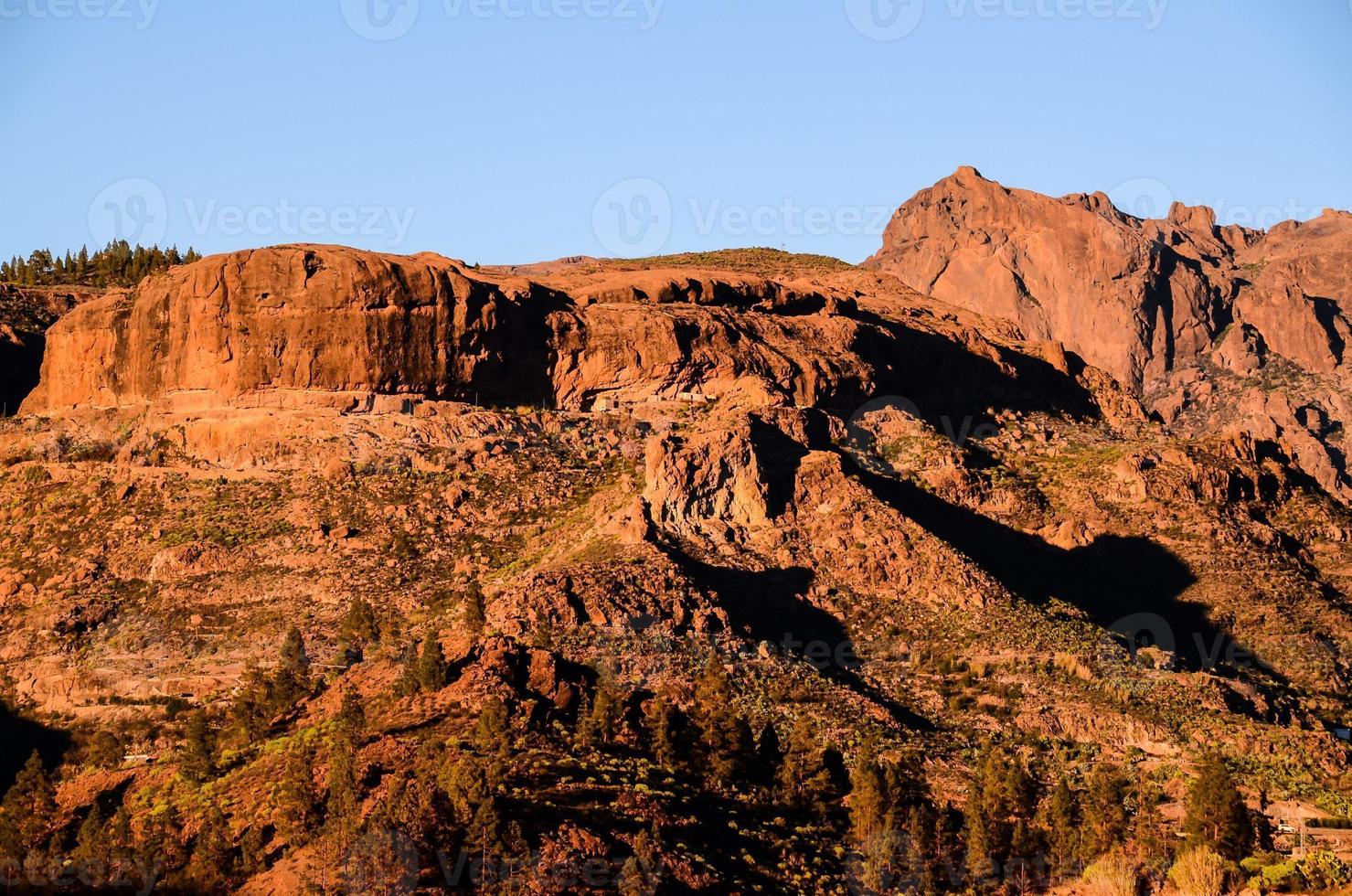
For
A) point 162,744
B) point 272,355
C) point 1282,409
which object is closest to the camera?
point 162,744

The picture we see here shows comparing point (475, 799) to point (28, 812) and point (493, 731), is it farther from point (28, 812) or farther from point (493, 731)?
point (28, 812)

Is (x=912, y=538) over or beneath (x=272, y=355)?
beneath

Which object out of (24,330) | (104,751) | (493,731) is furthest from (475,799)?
(24,330)

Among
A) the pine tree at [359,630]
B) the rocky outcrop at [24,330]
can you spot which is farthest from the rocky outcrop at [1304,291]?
the pine tree at [359,630]

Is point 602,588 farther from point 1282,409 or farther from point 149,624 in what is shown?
point 1282,409

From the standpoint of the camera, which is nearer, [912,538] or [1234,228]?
[912,538]

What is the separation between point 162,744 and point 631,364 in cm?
3316

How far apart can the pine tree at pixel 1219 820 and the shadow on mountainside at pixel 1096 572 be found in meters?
18.5

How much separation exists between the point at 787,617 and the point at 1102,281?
91241 mm

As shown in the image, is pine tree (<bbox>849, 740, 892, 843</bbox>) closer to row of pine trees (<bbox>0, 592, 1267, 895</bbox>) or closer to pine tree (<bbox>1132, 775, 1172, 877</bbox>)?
row of pine trees (<bbox>0, 592, 1267, 895</bbox>)

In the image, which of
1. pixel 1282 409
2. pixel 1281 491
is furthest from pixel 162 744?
pixel 1282 409

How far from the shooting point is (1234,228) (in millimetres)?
187500

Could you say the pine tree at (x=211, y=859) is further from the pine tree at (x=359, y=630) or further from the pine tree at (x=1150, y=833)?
the pine tree at (x=1150, y=833)

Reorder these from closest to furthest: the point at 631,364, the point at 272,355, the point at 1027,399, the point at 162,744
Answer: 1. the point at 162,744
2. the point at 272,355
3. the point at 631,364
4. the point at 1027,399
